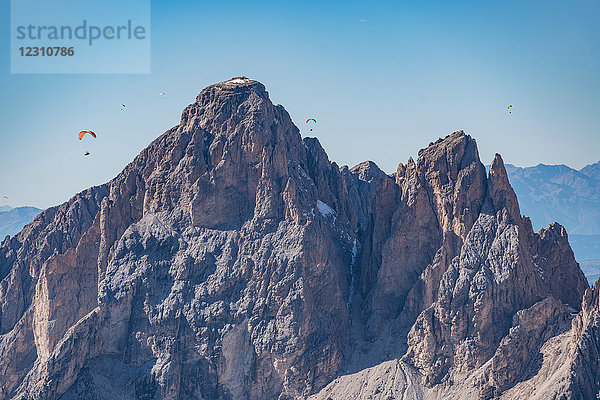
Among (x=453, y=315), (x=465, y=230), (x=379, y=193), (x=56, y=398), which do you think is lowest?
(x=56, y=398)

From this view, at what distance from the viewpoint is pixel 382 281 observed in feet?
571

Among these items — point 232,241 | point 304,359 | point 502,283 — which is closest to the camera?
point 502,283

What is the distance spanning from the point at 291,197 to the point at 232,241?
15.6 m

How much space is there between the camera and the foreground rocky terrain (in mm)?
154375

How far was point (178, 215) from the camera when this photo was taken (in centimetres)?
17975

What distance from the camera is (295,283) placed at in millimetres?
167375

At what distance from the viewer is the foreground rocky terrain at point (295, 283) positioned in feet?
506

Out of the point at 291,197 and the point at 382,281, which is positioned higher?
the point at 291,197

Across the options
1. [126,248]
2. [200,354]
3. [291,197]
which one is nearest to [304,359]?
[200,354]

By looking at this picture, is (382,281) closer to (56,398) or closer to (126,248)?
(126,248)

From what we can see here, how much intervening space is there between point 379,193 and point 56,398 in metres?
78.2

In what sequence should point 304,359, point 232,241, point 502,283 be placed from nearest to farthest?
point 502,283
point 304,359
point 232,241

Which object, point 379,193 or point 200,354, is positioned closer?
point 200,354

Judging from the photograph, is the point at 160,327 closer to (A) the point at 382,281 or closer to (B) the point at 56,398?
(B) the point at 56,398
